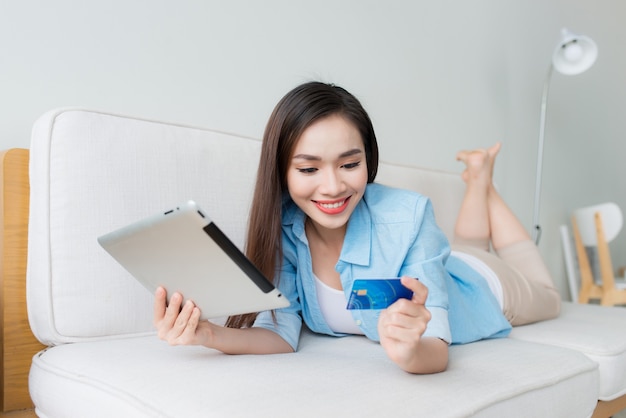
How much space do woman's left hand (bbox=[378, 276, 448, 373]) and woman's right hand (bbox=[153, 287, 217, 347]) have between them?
276 millimetres

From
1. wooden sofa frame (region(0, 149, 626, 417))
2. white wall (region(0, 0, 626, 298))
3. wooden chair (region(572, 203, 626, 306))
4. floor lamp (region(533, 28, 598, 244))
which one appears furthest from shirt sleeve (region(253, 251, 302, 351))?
wooden chair (region(572, 203, 626, 306))

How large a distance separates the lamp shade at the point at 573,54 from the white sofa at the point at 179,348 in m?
1.70

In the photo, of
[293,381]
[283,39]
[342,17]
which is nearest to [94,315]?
[293,381]

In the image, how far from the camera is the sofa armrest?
3.67 ft

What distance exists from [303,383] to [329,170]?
39 cm

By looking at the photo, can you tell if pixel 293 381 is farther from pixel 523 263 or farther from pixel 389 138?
pixel 389 138

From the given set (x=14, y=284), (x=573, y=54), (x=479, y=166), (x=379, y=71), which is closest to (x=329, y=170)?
(x=14, y=284)

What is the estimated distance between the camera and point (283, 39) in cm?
202

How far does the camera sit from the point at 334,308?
1.22 metres

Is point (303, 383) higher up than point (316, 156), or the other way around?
point (316, 156)

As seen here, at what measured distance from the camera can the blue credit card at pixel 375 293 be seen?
0.75m

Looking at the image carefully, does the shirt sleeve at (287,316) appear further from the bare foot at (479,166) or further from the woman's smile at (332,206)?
the bare foot at (479,166)

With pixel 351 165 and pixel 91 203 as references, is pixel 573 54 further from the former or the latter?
pixel 91 203

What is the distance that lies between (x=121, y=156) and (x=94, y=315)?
0.99 ft
